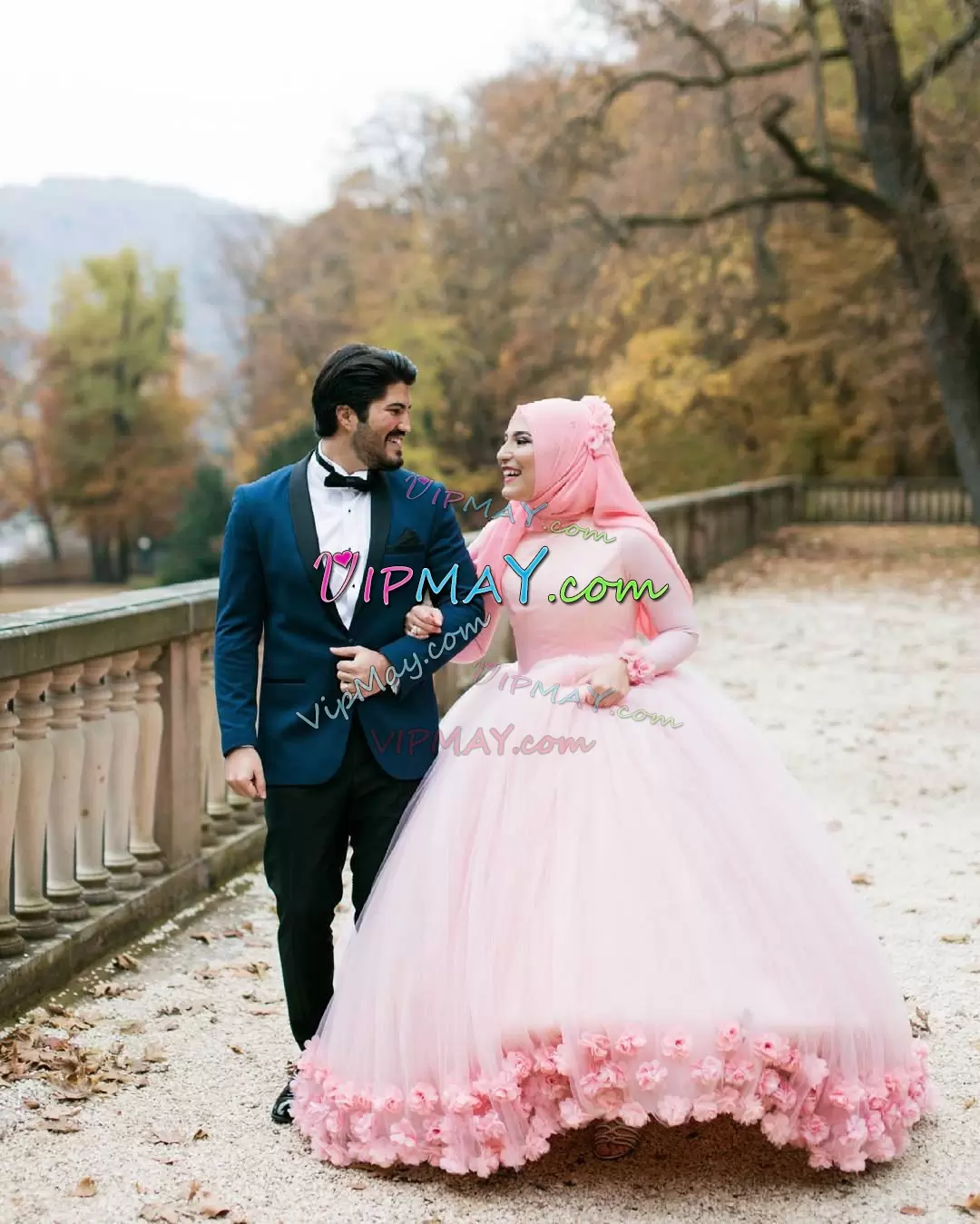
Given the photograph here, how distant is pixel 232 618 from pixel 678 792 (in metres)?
1.17

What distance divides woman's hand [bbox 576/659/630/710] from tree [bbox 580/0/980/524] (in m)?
17.5

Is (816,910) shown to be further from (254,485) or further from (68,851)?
(68,851)

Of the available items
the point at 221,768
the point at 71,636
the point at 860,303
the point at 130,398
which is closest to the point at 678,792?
the point at 71,636

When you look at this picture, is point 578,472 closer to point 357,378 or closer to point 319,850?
point 357,378

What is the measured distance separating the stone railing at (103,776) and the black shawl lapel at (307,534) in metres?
1.17

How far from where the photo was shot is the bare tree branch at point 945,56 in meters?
19.3

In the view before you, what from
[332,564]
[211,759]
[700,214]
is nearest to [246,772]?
[332,564]

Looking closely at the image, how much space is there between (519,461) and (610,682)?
2.00 feet

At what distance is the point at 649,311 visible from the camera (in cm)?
2777

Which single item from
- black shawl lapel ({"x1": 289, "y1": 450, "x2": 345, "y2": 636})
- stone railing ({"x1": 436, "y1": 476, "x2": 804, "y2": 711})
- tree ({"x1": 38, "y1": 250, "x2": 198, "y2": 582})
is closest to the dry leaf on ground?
black shawl lapel ({"x1": 289, "y1": 450, "x2": 345, "y2": 636})

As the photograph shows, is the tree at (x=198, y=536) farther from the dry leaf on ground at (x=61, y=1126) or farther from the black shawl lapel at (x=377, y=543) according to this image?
the black shawl lapel at (x=377, y=543)

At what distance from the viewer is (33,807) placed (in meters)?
4.88
